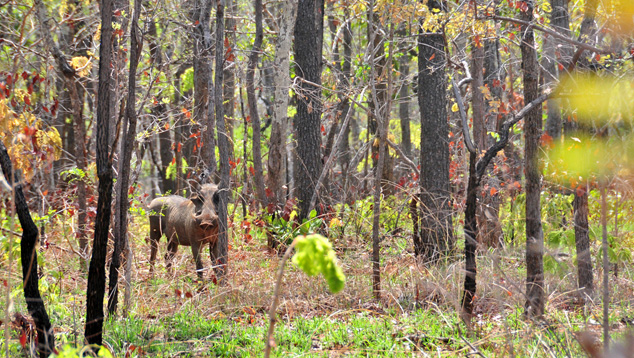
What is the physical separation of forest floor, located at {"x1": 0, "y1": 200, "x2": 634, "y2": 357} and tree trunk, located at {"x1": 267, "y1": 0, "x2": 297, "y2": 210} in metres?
2.25

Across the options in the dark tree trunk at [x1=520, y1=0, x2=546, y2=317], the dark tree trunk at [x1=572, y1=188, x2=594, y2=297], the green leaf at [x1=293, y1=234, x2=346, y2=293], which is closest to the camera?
the green leaf at [x1=293, y1=234, x2=346, y2=293]

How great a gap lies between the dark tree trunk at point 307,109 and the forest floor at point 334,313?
2.52 m

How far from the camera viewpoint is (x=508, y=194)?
42.3 feet

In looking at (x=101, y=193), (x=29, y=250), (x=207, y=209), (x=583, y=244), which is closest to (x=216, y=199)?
(x=207, y=209)

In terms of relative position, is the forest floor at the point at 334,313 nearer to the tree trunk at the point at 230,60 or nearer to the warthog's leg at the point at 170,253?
the warthog's leg at the point at 170,253

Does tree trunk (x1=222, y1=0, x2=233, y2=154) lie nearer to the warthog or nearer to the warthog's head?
the warthog

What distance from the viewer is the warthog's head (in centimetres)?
742

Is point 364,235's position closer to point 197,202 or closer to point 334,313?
point 197,202

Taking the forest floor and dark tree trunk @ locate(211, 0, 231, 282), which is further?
dark tree trunk @ locate(211, 0, 231, 282)

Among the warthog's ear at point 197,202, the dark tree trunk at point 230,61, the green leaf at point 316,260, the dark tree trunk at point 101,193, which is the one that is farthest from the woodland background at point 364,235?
the dark tree trunk at point 230,61

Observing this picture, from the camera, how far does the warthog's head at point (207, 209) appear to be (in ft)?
24.3

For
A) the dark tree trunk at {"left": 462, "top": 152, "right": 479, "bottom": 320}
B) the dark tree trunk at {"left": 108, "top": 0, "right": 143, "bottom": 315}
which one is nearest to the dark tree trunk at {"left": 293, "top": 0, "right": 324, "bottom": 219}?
the dark tree trunk at {"left": 108, "top": 0, "right": 143, "bottom": 315}

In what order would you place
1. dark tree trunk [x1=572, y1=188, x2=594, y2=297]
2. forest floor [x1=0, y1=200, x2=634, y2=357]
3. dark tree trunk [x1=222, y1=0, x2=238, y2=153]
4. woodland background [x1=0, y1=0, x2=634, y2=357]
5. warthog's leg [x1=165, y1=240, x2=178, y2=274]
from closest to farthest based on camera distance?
woodland background [x1=0, y1=0, x2=634, y2=357] → forest floor [x1=0, y1=200, x2=634, y2=357] → dark tree trunk [x1=572, y1=188, x2=594, y2=297] → warthog's leg [x1=165, y1=240, x2=178, y2=274] → dark tree trunk [x1=222, y1=0, x2=238, y2=153]

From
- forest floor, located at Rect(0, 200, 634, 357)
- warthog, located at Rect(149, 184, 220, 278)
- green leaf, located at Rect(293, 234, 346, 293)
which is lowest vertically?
forest floor, located at Rect(0, 200, 634, 357)
